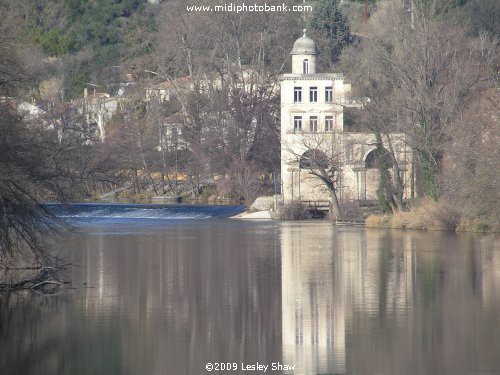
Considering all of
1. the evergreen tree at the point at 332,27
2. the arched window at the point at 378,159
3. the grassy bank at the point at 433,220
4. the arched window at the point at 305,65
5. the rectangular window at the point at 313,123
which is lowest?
the grassy bank at the point at 433,220

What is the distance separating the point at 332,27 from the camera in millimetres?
90125

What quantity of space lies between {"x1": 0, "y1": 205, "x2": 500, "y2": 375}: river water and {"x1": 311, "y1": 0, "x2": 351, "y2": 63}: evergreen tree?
4821cm

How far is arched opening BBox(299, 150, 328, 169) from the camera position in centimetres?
6128

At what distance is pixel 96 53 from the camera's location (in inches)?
4058

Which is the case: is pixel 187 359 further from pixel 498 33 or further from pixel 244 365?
pixel 498 33

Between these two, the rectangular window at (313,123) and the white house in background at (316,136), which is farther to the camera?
the rectangular window at (313,123)

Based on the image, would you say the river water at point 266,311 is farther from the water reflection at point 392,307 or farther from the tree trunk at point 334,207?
the tree trunk at point 334,207

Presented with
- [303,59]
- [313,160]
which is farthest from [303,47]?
[313,160]

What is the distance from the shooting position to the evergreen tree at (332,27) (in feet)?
293

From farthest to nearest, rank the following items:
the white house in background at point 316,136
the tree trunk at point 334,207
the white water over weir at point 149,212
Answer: the white water over weir at point 149,212
the white house in background at point 316,136
the tree trunk at point 334,207

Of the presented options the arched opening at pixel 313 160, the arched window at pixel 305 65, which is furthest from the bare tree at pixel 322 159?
the arched window at pixel 305 65

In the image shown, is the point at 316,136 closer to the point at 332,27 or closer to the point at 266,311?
Answer: the point at 332,27

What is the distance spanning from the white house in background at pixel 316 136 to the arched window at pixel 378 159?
5 cm

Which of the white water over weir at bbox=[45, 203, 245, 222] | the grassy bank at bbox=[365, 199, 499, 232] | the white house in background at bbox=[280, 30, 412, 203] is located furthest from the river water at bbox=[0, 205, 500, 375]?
the white house in background at bbox=[280, 30, 412, 203]
